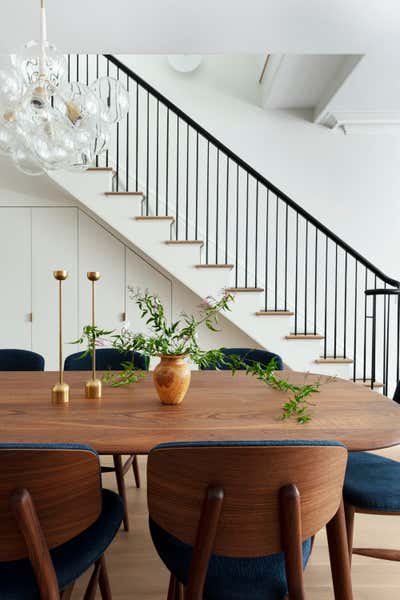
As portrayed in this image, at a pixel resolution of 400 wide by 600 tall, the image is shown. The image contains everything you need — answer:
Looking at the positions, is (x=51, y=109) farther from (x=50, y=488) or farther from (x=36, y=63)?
(x=50, y=488)

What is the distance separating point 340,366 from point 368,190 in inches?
101

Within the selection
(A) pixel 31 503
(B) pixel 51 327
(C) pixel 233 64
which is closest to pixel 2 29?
(B) pixel 51 327

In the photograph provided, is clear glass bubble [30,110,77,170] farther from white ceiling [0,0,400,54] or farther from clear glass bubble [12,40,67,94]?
white ceiling [0,0,400,54]

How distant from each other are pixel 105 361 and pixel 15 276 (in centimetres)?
259

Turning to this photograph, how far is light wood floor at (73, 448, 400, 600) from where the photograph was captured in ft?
5.99

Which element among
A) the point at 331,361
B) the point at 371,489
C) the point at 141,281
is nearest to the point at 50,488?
the point at 371,489

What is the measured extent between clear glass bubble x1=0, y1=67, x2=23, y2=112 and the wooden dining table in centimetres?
145

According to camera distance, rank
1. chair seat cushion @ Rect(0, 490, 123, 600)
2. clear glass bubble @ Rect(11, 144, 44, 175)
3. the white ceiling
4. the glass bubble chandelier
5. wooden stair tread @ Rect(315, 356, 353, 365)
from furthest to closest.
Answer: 1. wooden stair tread @ Rect(315, 356, 353, 365)
2. the white ceiling
3. clear glass bubble @ Rect(11, 144, 44, 175)
4. the glass bubble chandelier
5. chair seat cushion @ Rect(0, 490, 123, 600)

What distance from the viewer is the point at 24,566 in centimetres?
123

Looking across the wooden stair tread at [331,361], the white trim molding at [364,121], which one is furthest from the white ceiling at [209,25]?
the wooden stair tread at [331,361]

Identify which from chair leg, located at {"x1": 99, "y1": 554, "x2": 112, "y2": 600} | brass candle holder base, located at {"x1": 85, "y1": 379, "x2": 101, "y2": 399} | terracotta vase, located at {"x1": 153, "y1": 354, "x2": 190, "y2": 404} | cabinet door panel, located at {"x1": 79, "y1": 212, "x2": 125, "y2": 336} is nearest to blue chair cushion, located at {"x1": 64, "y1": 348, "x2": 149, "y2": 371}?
brass candle holder base, located at {"x1": 85, "y1": 379, "x2": 101, "y2": 399}

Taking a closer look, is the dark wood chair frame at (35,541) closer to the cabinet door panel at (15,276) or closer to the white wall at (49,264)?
the white wall at (49,264)

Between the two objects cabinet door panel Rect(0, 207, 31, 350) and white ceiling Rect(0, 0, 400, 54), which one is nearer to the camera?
white ceiling Rect(0, 0, 400, 54)

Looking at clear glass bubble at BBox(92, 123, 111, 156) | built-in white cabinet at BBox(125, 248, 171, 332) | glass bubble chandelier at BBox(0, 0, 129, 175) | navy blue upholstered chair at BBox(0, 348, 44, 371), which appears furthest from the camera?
built-in white cabinet at BBox(125, 248, 171, 332)
